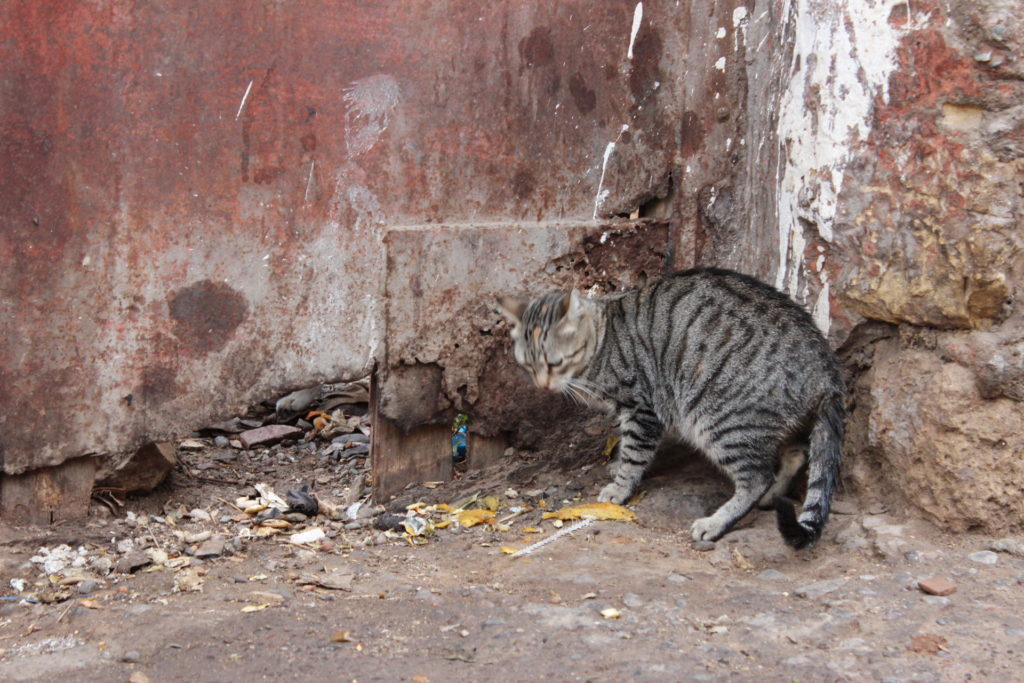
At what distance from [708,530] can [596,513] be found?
0.49 m

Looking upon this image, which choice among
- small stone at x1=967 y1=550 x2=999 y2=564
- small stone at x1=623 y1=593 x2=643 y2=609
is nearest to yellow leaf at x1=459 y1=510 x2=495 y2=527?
small stone at x1=623 y1=593 x2=643 y2=609

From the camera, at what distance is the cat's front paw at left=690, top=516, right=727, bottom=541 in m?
3.98

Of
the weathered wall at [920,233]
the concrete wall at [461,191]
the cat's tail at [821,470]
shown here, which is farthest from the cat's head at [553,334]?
the cat's tail at [821,470]

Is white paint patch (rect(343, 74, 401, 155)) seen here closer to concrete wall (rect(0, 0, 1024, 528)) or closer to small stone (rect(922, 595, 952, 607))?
concrete wall (rect(0, 0, 1024, 528))

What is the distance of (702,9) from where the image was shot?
4699mm

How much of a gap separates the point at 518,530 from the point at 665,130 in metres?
1.99

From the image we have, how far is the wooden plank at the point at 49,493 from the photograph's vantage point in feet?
12.5

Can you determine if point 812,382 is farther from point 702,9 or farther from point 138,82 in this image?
point 138,82

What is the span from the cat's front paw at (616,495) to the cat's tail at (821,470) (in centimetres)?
74

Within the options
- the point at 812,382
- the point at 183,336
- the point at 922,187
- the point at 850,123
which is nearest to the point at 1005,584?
the point at 812,382

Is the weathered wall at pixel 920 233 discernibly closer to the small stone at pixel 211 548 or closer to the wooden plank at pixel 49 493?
the small stone at pixel 211 548

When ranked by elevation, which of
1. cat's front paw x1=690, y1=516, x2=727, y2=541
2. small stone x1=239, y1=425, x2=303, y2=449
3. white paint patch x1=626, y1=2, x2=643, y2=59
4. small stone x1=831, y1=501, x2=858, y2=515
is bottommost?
small stone x1=239, y1=425, x2=303, y2=449

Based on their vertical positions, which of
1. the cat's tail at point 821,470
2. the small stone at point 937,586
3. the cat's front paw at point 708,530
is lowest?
the cat's front paw at point 708,530

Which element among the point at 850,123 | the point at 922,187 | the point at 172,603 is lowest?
the point at 172,603
